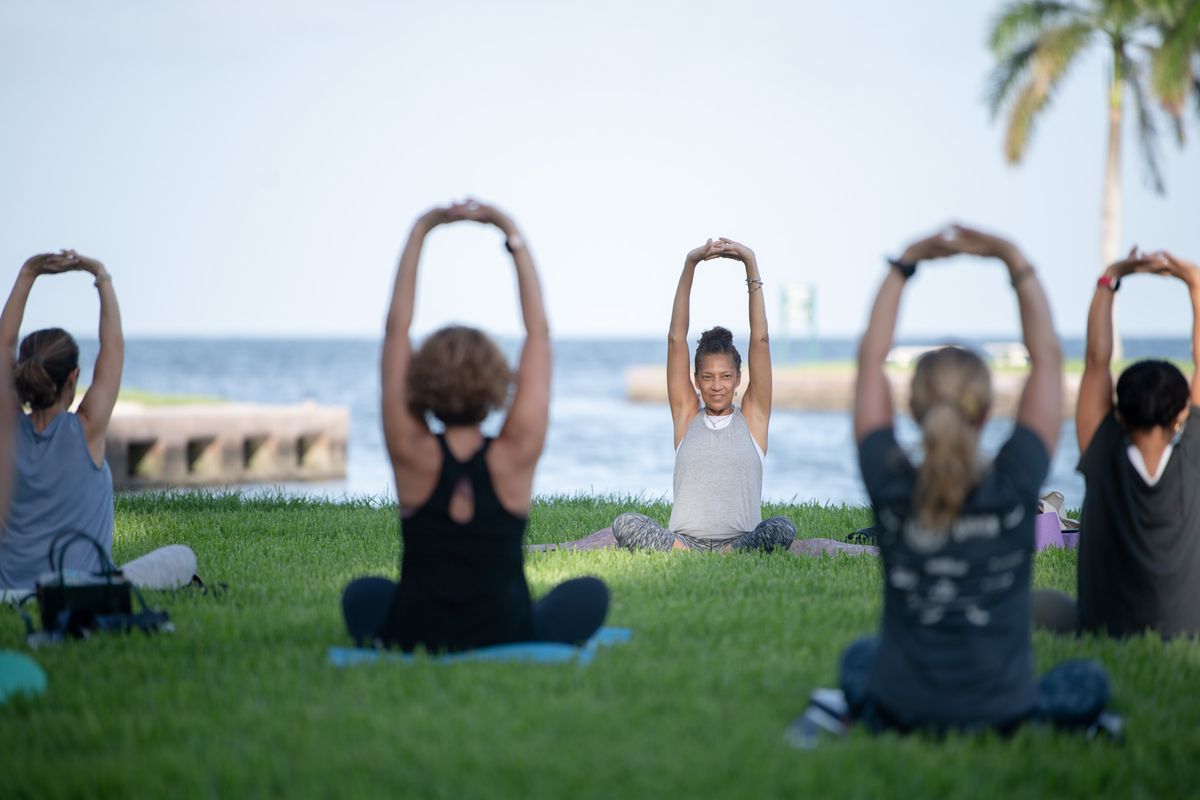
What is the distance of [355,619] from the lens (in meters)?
4.29

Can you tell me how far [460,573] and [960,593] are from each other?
5.23 feet

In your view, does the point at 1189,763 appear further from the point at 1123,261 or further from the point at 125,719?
the point at 125,719

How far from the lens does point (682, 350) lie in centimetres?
666

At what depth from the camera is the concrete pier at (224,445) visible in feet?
70.5

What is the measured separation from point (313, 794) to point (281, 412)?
71.6ft

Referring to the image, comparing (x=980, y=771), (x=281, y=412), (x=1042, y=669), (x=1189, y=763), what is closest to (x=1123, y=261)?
(x=1042, y=669)

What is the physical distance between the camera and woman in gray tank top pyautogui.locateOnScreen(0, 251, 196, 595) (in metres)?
5.07

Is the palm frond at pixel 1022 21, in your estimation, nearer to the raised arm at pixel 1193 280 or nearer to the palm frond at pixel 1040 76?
the palm frond at pixel 1040 76

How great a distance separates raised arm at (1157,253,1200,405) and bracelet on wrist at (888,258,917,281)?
5.28 ft

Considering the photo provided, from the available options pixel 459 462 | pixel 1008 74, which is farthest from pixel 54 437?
pixel 1008 74

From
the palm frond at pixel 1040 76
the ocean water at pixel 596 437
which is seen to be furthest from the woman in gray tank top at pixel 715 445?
the palm frond at pixel 1040 76

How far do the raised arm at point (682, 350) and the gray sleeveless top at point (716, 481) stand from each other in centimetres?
8

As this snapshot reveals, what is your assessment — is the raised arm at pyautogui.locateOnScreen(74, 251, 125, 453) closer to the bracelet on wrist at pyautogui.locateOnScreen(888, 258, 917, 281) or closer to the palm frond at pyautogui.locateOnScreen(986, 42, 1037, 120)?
the bracelet on wrist at pyautogui.locateOnScreen(888, 258, 917, 281)

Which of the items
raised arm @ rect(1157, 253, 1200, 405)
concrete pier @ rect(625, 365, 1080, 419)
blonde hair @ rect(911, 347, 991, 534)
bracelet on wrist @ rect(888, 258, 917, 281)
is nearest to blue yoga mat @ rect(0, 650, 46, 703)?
blonde hair @ rect(911, 347, 991, 534)
